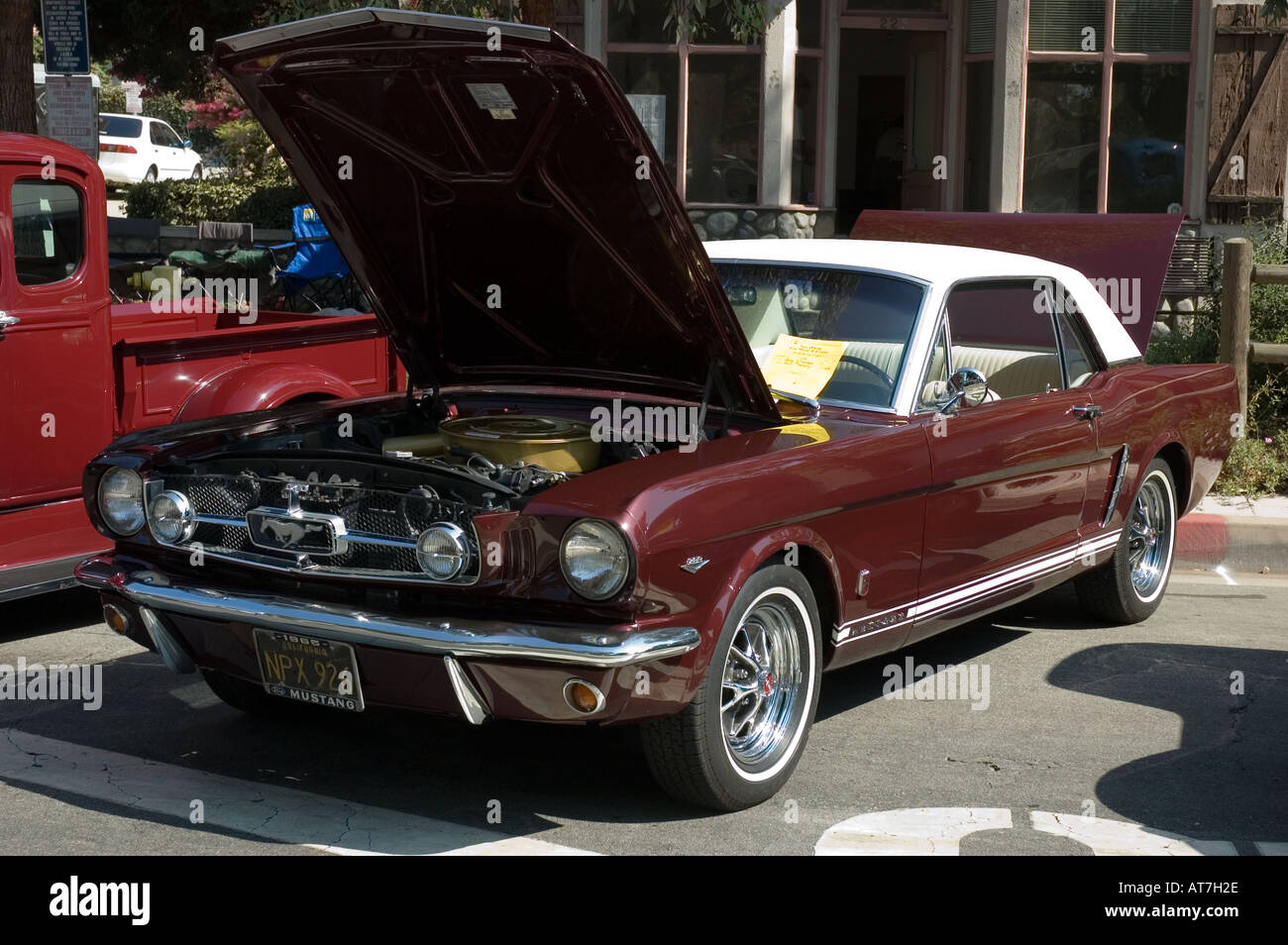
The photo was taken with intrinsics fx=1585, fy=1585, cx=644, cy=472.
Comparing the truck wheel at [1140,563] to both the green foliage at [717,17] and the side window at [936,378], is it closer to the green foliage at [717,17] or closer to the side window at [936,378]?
the side window at [936,378]

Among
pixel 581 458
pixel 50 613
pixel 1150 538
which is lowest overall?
pixel 50 613

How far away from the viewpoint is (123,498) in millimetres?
4918

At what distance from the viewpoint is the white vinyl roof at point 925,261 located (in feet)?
18.5

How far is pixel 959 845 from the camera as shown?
14.3 feet

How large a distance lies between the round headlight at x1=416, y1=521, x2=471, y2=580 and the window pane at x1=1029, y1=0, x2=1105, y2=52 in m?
11.4

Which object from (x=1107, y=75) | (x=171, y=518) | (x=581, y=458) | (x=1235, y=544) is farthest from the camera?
(x=1107, y=75)

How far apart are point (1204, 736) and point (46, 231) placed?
498 centimetres

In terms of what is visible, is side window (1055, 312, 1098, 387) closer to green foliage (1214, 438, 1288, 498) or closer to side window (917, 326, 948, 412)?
side window (917, 326, 948, 412)

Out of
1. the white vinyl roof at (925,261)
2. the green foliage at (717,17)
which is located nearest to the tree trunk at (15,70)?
the green foliage at (717,17)

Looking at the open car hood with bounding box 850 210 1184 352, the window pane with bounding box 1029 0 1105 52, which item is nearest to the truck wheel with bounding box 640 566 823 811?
the open car hood with bounding box 850 210 1184 352

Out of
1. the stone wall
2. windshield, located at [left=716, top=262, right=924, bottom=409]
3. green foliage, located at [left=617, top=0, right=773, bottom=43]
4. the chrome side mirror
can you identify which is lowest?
the chrome side mirror

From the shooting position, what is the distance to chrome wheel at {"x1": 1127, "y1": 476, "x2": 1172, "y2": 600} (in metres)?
6.93

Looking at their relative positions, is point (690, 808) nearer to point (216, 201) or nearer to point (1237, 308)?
point (1237, 308)

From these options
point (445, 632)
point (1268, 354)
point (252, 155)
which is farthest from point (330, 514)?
point (252, 155)
